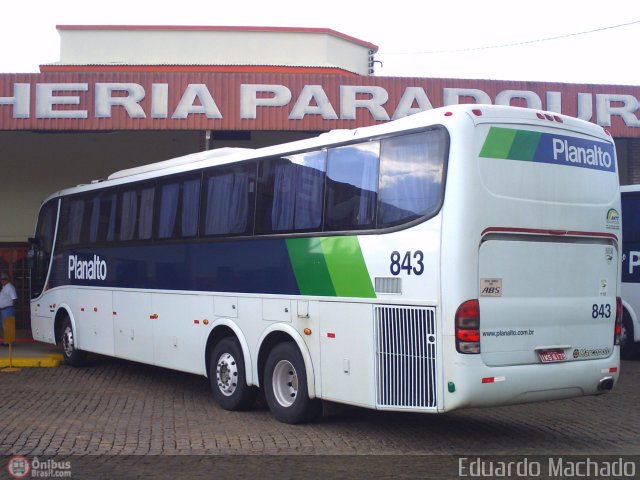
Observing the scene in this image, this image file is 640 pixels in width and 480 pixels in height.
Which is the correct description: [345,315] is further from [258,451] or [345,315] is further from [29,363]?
[29,363]

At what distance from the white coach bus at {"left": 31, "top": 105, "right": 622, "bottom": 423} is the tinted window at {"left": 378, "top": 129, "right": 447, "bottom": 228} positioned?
0.06ft

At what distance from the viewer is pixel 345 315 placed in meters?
9.58

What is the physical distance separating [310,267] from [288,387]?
162 cm

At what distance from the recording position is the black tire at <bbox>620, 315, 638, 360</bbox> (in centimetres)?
1705

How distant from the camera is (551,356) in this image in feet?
29.4

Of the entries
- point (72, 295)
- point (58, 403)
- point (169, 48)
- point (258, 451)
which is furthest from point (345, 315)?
point (169, 48)

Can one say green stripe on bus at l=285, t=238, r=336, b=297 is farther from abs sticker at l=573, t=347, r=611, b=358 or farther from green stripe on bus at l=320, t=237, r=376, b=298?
abs sticker at l=573, t=347, r=611, b=358

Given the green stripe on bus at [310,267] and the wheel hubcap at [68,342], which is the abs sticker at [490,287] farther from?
the wheel hubcap at [68,342]

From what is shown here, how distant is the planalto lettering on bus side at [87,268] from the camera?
1527 centimetres

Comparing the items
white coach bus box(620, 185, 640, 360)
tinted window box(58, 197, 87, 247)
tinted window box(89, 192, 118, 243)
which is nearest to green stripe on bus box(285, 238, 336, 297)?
tinted window box(89, 192, 118, 243)

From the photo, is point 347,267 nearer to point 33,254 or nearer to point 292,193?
point 292,193

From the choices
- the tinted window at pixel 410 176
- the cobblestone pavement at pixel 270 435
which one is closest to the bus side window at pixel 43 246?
the cobblestone pavement at pixel 270 435

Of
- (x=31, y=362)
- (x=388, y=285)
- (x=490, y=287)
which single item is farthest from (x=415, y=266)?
(x=31, y=362)

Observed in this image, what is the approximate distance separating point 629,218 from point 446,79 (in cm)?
484
